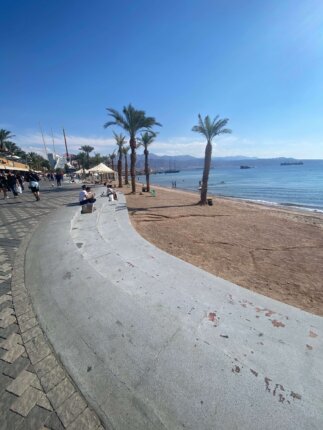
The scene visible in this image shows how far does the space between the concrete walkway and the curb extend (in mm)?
81

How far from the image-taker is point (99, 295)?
3.37 metres

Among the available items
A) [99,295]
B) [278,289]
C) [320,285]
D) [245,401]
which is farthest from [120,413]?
[320,285]

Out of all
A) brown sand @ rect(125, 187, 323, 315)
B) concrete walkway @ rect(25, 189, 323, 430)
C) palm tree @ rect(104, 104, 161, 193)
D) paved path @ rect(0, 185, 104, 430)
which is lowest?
brown sand @ rect(125, 187, 323, 315)

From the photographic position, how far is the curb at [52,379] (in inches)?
70.4

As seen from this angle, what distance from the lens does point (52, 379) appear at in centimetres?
215

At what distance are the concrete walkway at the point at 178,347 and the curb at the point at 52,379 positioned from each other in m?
0.08

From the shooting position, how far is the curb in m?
1.79

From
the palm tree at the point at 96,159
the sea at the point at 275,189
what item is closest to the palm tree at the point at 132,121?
the sea at the point at 275,189

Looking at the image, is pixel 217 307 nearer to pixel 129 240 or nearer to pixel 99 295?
pixel 99 295

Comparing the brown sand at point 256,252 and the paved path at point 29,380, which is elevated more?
the paved path at point 29,380

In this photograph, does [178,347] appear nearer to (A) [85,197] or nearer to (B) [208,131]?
(A) [85,197]

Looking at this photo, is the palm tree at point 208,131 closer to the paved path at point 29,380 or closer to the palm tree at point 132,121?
the palm tree at point 132,121

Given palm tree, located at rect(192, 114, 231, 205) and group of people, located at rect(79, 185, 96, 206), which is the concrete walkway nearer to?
group of people, located at rect(79, 185, 96, 206)

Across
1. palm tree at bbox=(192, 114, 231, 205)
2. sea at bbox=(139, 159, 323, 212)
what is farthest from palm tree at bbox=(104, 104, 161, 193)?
sea at bbox=(139, 159, 323, 212)
